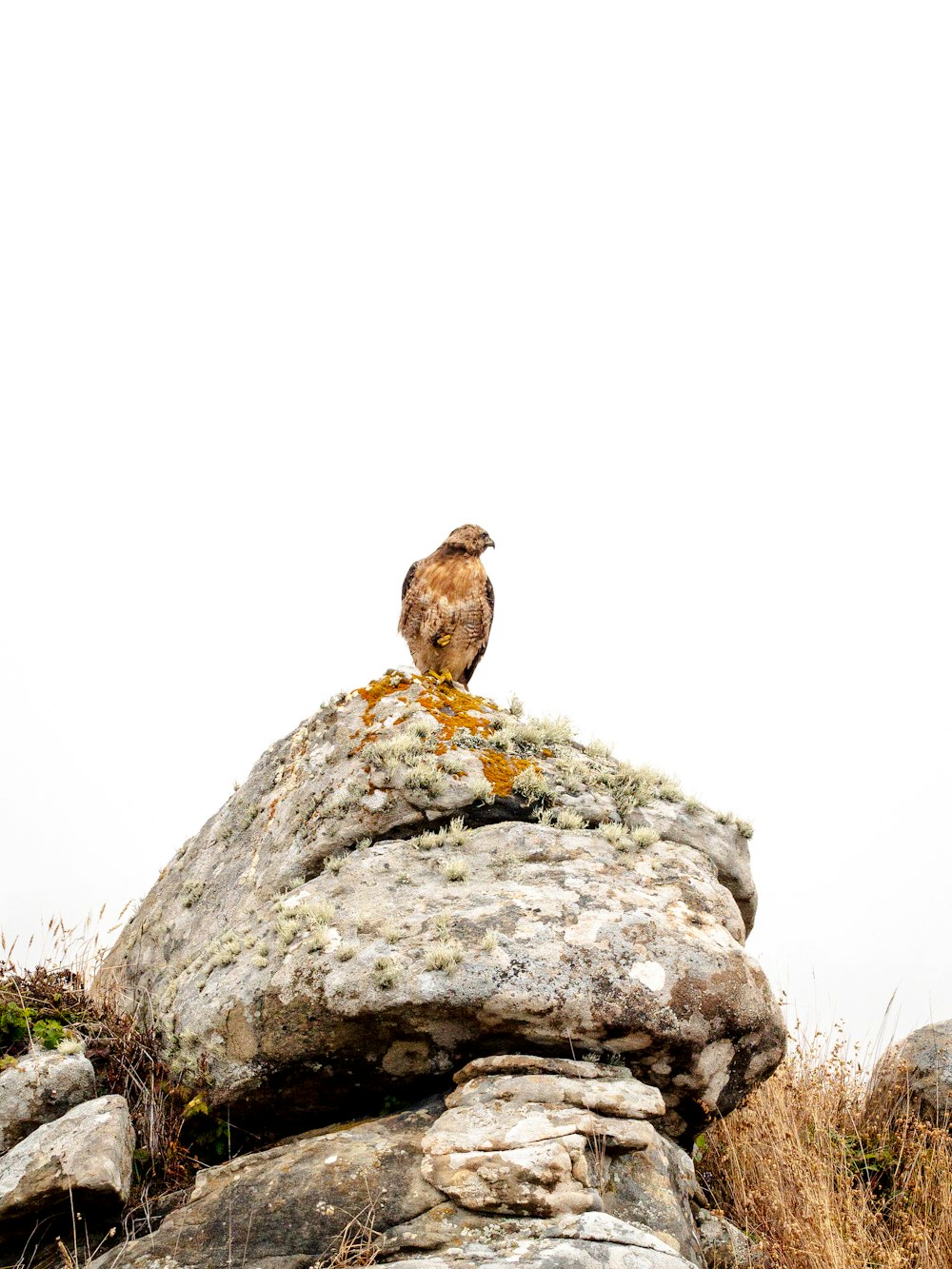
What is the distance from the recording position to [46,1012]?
24.6 feet

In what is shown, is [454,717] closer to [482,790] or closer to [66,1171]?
[482,790]

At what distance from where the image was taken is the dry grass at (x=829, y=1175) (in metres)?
5.91

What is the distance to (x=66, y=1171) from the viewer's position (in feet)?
18.0

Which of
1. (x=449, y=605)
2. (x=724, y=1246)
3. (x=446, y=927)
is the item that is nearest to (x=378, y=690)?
(x=449, y=605)

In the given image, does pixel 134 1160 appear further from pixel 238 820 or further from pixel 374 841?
pixel 238 820

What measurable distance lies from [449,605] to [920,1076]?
6534 mm

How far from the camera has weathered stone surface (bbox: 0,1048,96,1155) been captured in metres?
6.16

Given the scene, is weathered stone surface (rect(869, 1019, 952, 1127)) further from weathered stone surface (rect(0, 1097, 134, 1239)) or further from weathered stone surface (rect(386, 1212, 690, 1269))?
weathered stone surface (rect(0, 1097, 134, 1239))

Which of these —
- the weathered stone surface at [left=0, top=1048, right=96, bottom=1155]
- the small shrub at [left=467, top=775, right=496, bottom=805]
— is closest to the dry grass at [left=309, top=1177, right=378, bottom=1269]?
the weathered stone surface at [left=0, top=1048, right=96, bottom=1155]

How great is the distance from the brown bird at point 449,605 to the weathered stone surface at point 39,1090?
5.21 meters

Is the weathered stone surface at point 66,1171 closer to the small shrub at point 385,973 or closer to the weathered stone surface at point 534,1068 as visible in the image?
the small shrub at point 385,973

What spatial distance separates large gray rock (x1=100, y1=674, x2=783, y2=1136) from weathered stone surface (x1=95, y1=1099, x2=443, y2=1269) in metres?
0.63

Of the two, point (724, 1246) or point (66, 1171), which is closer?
point (66, 1171)

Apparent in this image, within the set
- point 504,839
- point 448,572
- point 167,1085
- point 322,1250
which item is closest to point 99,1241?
point 167,1085
